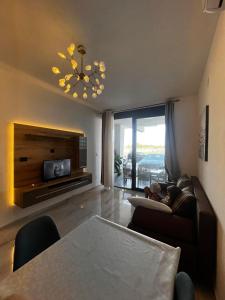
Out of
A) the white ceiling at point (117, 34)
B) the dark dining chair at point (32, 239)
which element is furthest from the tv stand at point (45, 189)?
the white ceiling at point (117, 34)

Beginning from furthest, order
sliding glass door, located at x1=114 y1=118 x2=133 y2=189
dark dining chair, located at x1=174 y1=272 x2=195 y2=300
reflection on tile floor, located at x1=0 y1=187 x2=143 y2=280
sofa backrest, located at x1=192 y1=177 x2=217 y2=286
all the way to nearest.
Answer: sliding glass door, located at x1=114 y1=118 x2=133 y2=189 < reflection on tile floor, located at x1=0 y1=187 x2=143 y2=280 < sofa backrest, located at x1=192 y1=177 x2=217 y2=286 < dark dining chair, located at x1=174 y1=272 x2=195 y2=300

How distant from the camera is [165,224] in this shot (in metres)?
1.67

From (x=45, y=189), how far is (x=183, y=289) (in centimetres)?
293

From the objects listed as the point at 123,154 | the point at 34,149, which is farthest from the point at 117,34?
the point at 123,154

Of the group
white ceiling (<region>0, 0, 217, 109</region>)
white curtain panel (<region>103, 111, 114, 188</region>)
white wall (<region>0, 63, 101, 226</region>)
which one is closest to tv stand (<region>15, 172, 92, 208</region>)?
white wall (<region>0, 63, 101, 226</region>)

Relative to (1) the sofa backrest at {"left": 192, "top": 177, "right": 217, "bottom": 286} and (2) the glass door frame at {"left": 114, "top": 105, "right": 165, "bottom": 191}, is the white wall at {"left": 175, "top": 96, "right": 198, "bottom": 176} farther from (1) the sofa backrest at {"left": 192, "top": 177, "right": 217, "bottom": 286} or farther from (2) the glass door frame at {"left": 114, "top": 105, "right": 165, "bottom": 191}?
(1) the sofa backrest at {"left": 192, "top": 177, "right": 217, "bottom": 286}

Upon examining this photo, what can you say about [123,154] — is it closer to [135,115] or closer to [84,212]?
[135,115]

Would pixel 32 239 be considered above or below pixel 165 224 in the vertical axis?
above

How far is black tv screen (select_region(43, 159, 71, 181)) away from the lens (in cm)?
321

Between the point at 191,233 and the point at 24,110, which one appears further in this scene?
the point at 24,110

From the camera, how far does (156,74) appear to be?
2680 millimetres

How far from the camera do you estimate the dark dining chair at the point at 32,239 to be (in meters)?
1.01

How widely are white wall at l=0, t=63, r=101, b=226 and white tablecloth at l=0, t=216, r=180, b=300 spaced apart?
2.23 metres

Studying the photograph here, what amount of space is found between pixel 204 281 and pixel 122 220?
1537 mm
